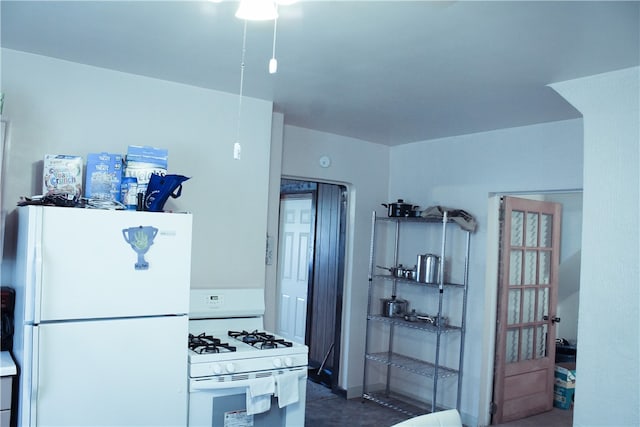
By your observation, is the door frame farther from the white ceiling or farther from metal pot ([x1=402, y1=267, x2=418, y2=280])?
the white ceiling

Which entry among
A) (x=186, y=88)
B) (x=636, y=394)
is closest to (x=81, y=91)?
(x=186, y=88)

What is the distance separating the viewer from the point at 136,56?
282 centimetres

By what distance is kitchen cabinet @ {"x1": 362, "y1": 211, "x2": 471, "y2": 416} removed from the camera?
439cm

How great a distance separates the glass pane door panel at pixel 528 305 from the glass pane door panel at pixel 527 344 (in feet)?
0.29

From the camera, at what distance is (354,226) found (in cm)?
484

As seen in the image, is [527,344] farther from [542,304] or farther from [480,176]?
[480,176]

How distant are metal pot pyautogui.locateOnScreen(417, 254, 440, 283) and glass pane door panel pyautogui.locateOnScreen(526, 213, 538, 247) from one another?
2.88 feet

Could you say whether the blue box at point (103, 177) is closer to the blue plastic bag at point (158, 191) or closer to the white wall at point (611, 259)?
the blue plastic bag at point (158, 191)

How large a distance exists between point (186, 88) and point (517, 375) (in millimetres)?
3504

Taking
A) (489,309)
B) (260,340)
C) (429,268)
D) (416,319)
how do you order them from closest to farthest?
(260,340) → (489,309) → (429,268) → (416,319)

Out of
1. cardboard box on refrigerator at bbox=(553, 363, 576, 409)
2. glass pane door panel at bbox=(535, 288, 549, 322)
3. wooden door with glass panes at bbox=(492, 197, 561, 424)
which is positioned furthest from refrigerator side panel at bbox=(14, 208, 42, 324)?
cardboard box on refrigerator at bbox=(553, 363, 576, 409)

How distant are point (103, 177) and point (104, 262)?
0.61 metres

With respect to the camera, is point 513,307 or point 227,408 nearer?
point 227,408

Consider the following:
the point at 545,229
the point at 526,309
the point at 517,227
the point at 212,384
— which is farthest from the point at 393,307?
the point at 212,384
